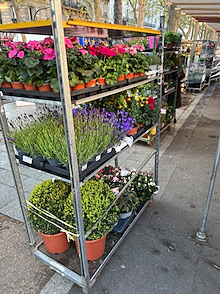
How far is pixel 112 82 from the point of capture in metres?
1.62

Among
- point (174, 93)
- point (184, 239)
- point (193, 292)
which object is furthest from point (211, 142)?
point (193, 292)

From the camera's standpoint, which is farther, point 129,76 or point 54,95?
point 129,76

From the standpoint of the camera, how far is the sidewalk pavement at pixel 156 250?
6.13 feet

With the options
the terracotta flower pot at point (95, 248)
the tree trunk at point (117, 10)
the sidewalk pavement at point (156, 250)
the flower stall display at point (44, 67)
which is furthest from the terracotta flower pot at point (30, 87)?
the tree trunk at point (117, 10)

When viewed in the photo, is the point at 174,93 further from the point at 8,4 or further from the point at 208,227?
the point at 8,4

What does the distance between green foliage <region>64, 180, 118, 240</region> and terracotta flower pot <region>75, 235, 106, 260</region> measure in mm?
54

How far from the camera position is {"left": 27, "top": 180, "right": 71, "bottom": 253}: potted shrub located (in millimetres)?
1891

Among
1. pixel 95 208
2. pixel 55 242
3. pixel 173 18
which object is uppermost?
pixel 173 18

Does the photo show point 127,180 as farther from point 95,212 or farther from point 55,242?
point 55,242

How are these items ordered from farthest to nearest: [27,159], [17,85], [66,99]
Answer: [27,159], [17,85], [66,99]

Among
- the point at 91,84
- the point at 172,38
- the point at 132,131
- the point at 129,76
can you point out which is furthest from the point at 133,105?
the point at 172,38

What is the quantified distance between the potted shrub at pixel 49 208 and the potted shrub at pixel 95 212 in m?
0.13

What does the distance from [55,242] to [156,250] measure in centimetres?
101

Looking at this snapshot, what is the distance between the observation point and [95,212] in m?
1.76
